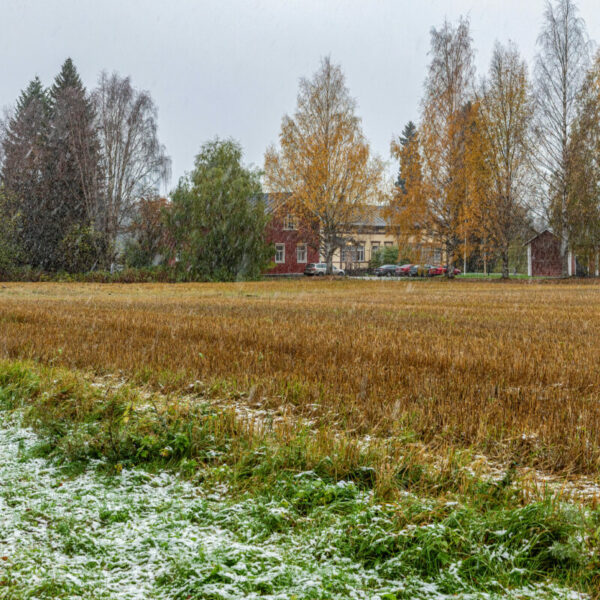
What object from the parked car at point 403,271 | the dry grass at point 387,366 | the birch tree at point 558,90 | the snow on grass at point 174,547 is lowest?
the snow on grass at point 174,547

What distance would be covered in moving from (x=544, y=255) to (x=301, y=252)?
2078 centimetres

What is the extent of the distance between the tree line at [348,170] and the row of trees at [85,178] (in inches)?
3.2

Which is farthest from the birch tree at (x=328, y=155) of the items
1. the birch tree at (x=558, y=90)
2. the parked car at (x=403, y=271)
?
the parked car at (x=403, y=271)

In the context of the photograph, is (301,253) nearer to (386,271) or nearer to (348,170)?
(386,271)

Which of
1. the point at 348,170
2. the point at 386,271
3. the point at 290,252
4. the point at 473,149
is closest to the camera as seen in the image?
the point at 473,149

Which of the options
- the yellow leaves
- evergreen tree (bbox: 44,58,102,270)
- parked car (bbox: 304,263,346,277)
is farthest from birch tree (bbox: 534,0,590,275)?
evergreen tree (bbox: 44,58,102,270)

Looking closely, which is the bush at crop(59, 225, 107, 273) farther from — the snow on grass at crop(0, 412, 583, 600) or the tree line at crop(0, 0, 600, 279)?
the snow on grass at crop(0, 412, 583, 600)

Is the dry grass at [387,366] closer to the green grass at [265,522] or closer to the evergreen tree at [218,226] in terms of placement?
the green grass at [265,522]

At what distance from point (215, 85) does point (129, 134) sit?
16.7 metres

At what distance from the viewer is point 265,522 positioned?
2.13 m

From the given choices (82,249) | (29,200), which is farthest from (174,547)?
(29,200)

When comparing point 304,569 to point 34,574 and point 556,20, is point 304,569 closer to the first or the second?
point 34,574

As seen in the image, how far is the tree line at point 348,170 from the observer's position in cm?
3031

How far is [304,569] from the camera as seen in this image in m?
1.82
